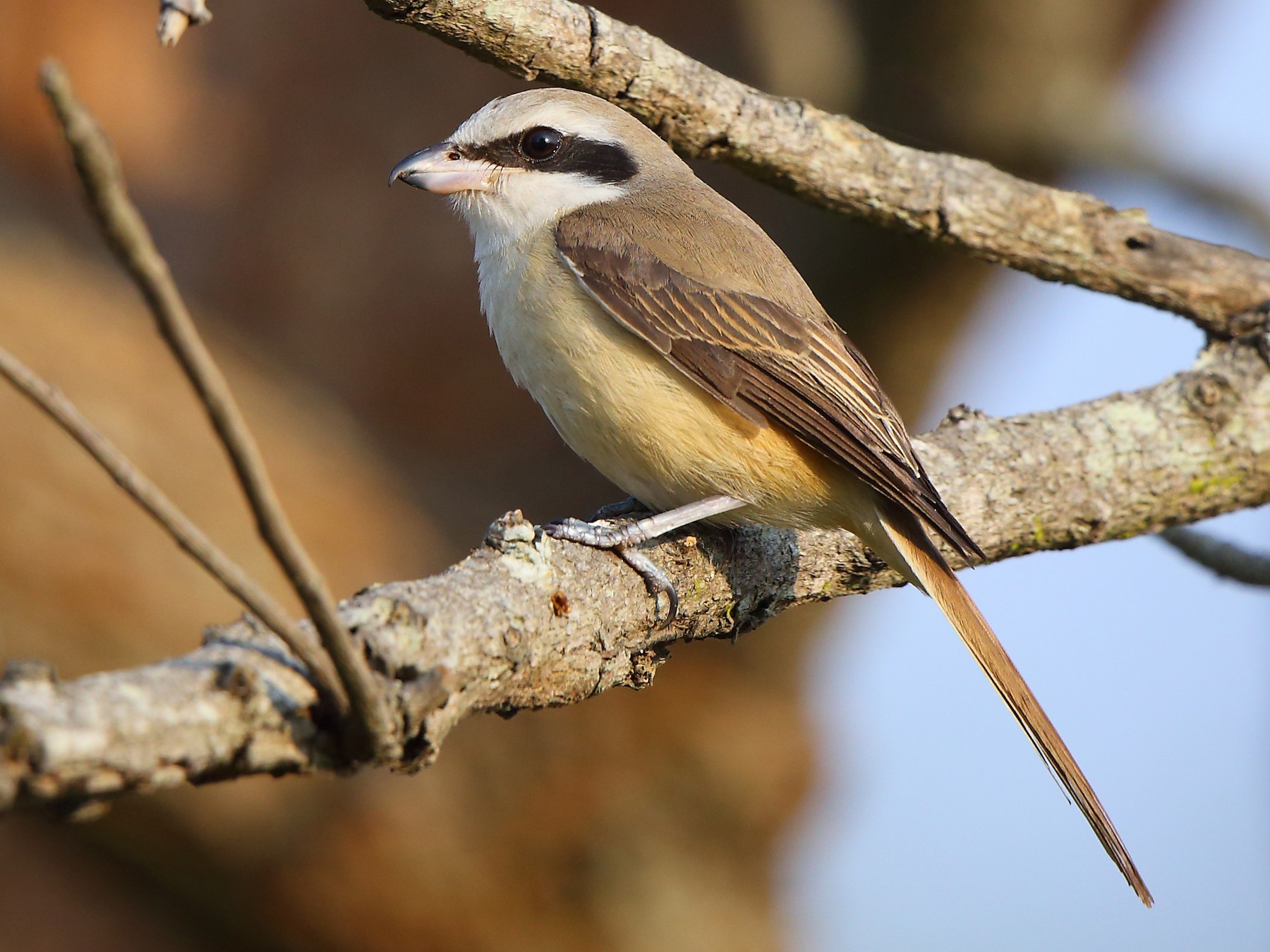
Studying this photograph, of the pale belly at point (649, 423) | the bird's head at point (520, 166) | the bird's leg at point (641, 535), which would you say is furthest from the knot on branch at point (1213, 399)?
the bird's head at point (520, 166)

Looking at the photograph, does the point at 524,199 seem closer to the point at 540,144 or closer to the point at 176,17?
the point at 540,144

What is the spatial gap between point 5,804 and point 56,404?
430 mm

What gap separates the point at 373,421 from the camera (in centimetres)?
757

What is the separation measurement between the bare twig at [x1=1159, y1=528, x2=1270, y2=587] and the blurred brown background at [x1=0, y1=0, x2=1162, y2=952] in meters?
1.99

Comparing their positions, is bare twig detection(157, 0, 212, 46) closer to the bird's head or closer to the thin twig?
the thin twig

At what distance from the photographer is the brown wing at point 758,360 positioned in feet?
9.55

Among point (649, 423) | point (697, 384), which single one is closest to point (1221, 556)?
point (697, 384)

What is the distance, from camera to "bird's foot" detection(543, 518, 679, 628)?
2619mm

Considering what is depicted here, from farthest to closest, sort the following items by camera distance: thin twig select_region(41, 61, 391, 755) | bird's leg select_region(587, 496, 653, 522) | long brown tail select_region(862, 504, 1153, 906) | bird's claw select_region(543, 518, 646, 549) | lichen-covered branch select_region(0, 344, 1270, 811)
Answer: bird's leg select_region(587, 496, 653, 522) → bird's claw select_region(543, 518, 646, 549) → long brown tail select_region(862, 504, 1153, 906) → lichen-covered branch select_region(0, 344, 1270, 811) → thin twig select_region(41, 61, 391, 755)

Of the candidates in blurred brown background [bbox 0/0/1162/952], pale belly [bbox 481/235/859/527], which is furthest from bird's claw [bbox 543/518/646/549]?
blurred brown background [bbox 0/0/1162/952]

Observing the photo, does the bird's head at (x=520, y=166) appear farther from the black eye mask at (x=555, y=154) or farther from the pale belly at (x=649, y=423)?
the pale belly at (x=649, y=423)

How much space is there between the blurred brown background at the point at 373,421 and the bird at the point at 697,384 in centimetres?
235

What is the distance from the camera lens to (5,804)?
4.08 ft

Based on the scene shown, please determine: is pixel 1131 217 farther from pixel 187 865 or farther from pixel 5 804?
pixel 187 865
